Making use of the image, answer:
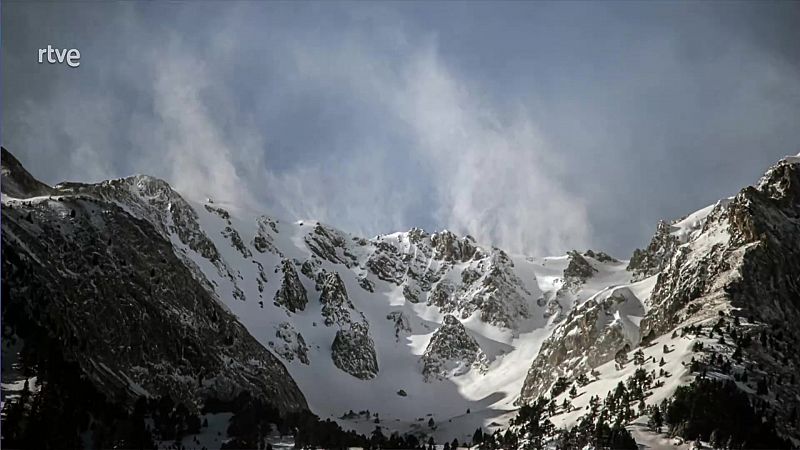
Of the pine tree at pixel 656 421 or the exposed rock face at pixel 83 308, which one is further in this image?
the exposed rock face at pixel 83 308

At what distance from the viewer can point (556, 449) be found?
6329 inches

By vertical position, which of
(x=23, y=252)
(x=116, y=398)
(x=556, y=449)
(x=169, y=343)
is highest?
(x=23, y=252)

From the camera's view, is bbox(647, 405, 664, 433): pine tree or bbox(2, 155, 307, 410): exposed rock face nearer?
bbox(647, 405, 664, 433): pine tree

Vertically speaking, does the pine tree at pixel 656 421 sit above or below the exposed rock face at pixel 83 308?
below

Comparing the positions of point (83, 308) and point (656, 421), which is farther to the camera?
point (83, 308)

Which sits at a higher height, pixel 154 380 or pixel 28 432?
pixel 154 380

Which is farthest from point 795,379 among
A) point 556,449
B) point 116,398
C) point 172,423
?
point 116,398

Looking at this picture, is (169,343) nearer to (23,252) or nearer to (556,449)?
(23,252)

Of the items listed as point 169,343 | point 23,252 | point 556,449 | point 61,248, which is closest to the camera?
point 556,449

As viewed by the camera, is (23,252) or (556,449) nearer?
(556,449)

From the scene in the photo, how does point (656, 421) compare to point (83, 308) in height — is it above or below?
below

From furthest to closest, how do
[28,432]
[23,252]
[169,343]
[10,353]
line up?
1. [169,343]
2. [23,252]
3. [10,353]
4. [28,432]

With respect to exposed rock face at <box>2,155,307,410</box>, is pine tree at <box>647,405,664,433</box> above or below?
below

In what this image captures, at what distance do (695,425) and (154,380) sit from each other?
118 m
